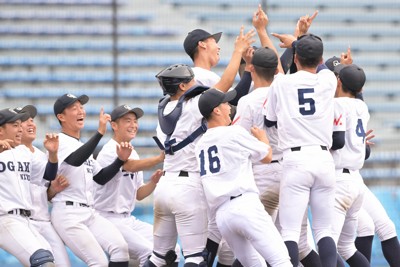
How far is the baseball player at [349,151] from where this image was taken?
7.88 m

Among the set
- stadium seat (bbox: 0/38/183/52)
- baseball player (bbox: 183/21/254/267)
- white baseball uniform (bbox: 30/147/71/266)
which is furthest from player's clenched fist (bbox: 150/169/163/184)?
stadium seat (bbox: 0/38/183/52)

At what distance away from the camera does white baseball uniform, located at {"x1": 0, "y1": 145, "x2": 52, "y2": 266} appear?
7809 millimetres

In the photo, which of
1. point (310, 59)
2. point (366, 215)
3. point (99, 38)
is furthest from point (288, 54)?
point (99, 38)

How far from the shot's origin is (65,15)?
1705 centimetres

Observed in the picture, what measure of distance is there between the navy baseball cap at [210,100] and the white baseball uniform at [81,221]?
5.48 feet

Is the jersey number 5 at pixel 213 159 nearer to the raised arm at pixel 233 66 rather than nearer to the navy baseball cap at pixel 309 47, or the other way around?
the raised arm at pixel 233 66

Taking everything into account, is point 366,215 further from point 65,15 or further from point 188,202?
point 65,15

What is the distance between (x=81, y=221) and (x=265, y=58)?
215 centimetres

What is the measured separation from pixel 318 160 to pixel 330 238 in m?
0.64

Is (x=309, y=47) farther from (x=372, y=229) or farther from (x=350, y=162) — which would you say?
(x=372, y=229)

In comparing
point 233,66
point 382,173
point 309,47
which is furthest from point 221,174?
point 382,173

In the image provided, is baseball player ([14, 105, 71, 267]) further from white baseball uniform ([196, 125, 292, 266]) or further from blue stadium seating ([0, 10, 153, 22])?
blue stadium seating ([0, 10, 153, 22])

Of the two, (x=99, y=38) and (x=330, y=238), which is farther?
(x=99, y=38)

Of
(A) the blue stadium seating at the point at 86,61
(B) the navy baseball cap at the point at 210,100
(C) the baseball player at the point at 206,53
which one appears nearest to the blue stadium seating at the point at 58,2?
(A) the blue stadium seating at the point at 86,61
